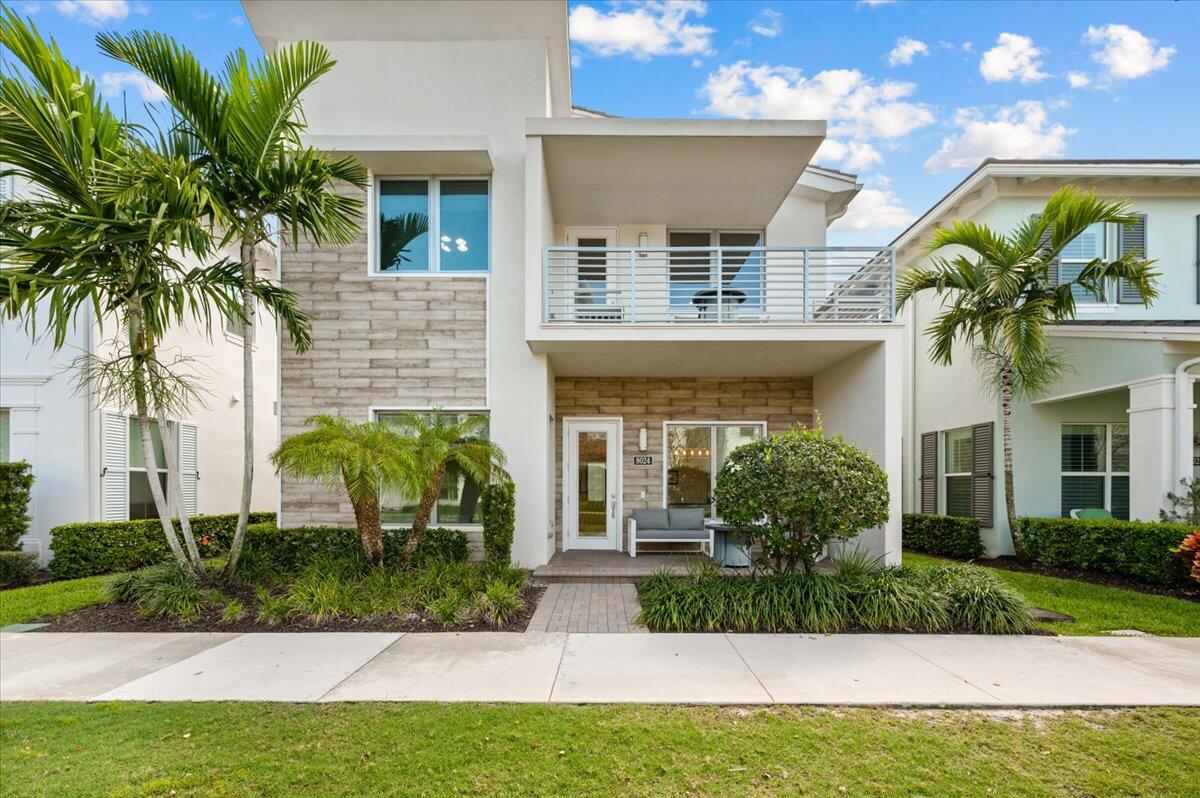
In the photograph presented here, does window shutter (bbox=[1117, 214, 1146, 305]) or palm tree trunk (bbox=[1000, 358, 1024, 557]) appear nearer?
palm tree trunk (bbox=[1000, 358, 1024, 557])

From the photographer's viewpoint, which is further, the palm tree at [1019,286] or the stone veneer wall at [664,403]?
the stone veneer wall at [664,403]

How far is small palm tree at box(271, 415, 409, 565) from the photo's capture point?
746cm

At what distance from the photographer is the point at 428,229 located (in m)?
9.98

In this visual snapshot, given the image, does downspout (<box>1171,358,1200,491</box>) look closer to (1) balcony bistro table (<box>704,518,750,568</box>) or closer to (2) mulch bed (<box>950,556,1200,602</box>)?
(2) mulch bed (<box>950,556,1200,602</box>)

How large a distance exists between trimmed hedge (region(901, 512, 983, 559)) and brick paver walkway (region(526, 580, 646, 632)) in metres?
6.68

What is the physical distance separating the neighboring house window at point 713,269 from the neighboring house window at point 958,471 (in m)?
5.47

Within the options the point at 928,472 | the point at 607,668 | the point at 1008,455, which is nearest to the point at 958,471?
the point at 928,472

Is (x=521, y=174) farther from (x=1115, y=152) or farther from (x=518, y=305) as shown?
(x=1115, y=152)

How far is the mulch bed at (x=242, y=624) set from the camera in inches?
265

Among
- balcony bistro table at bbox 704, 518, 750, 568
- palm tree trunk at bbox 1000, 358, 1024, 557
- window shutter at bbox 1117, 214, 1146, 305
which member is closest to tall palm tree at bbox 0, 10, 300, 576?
balcony bistro table at bbox 704, 518, 750, 568

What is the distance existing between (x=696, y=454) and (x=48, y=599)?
986 centimetres

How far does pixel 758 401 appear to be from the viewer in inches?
480

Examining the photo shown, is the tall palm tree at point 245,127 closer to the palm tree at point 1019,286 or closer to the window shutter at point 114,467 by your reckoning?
the window shutter at point 114,467

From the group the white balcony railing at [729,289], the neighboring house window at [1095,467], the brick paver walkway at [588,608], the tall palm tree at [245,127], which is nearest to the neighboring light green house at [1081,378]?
the neighboring house window at [1095,467]
